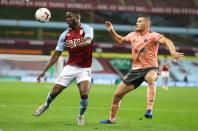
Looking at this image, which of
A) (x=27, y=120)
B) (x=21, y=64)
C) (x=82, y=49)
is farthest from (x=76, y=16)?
(x=21, y=64)

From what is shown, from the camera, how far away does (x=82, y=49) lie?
42.4 feet

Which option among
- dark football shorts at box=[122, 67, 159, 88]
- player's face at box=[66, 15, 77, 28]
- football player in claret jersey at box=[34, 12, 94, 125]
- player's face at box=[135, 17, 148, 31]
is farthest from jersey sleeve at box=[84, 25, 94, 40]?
dark football shorts at box=[122, 67, 159, 88]

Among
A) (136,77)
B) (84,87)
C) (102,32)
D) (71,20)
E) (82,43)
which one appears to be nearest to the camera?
(82,43)

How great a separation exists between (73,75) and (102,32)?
42548 millimetres

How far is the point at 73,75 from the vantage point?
13.0 meters

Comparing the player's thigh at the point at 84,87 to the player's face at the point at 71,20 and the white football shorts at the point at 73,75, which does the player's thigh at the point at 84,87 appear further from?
the player's face at the point at 71,20

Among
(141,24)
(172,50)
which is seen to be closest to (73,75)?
(141,24)

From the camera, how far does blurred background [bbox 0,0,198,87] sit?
49.8m

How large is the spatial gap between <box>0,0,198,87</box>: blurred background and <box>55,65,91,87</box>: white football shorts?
36189 mm

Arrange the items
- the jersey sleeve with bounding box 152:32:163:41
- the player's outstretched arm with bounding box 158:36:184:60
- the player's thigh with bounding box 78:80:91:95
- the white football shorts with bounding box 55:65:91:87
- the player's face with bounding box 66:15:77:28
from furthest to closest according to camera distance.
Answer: the jersey sleeve with bounding box 152:32:163:41 → the white football shorts with bounding box 55:65:91:87 → the player's thigh with bounding box 78:80:91:95 → the player's face with bounding box 66:15:77:28 → the player's outstretched arm with bounding box 158:36:184:60

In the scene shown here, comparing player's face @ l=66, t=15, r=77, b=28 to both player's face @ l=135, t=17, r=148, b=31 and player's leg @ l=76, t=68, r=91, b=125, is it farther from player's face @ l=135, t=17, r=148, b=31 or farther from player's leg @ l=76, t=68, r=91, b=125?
player's face @ l=135, t=17, r=148, b=31

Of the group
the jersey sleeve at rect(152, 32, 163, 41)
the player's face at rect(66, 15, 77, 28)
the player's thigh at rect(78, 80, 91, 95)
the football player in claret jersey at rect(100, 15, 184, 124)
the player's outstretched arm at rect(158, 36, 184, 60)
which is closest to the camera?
the player's outstretched arm at rect(158, 36, 184, 60)

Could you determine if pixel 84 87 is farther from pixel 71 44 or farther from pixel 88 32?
pixel 88 32

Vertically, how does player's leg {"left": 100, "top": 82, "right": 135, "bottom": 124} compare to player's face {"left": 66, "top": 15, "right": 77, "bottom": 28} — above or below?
below
